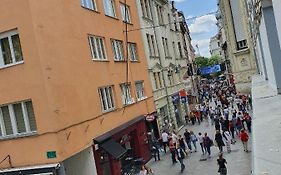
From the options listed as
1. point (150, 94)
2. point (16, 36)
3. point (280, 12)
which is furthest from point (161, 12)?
point (280, 12)

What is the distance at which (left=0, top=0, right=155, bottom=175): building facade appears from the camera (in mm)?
16547

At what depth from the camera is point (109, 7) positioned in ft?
85.2

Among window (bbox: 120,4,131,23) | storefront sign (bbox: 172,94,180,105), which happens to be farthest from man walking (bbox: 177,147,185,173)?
storefront sign (bbox: 172,94,180,105)

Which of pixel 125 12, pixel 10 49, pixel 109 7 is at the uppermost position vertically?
pixel 109 7

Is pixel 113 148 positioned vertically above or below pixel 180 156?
above

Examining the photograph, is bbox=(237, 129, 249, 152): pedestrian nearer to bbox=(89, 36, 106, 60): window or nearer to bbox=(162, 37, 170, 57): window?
bbox=(89, 36, 106, 60): window

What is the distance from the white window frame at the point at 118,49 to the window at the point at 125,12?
218cm

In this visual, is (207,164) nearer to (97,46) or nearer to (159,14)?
(97,46)

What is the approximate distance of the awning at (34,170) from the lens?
16.1 m

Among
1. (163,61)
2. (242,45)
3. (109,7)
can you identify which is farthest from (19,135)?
(242,45)

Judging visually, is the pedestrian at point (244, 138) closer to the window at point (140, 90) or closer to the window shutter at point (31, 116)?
the window at point (140, 90)

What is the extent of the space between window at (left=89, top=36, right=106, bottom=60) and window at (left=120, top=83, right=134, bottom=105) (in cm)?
298

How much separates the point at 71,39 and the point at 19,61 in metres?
3.20

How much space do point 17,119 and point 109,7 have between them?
1132 centimetres
